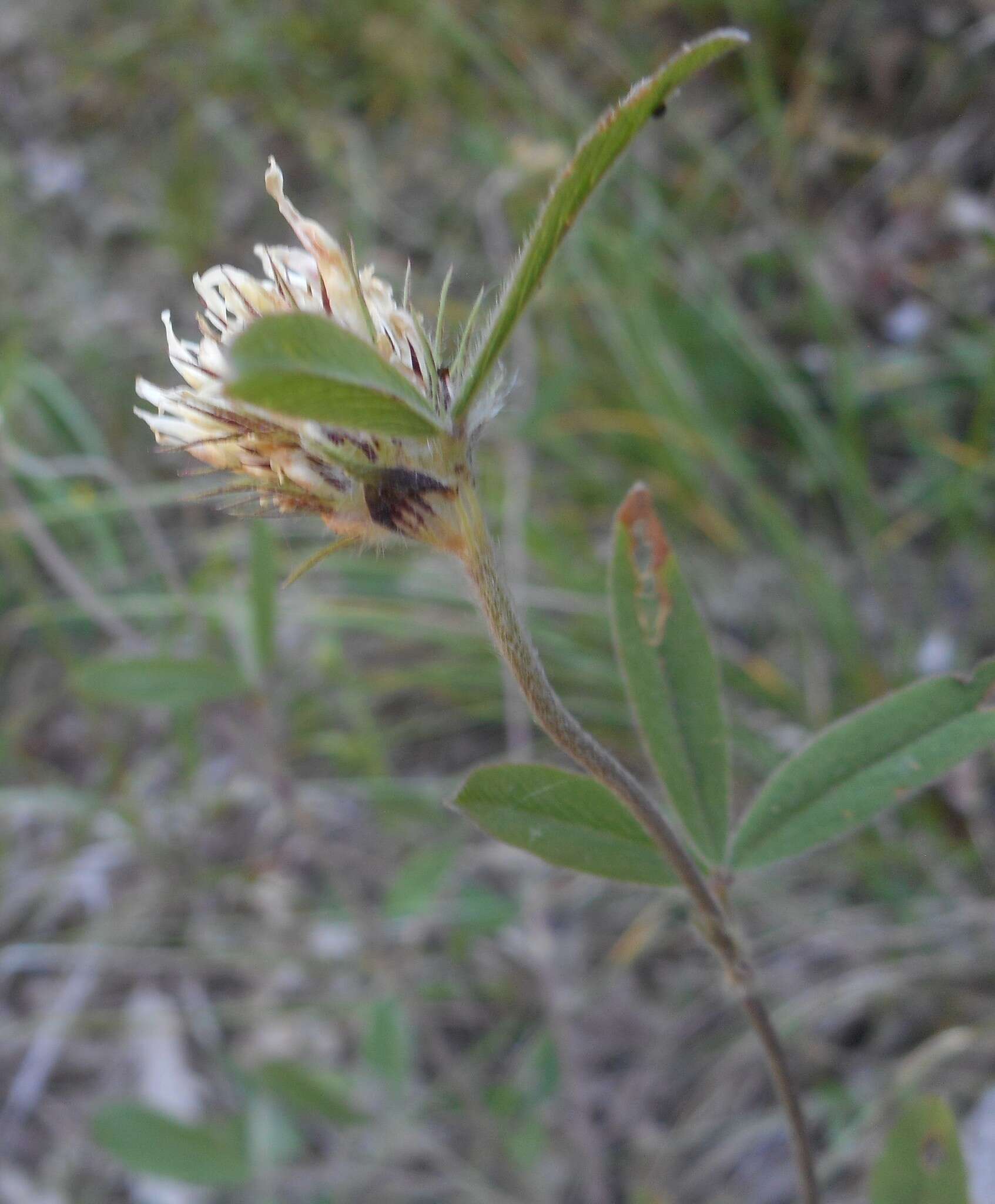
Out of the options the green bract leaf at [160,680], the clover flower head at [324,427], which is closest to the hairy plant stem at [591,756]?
the clover flower head at [324,427]

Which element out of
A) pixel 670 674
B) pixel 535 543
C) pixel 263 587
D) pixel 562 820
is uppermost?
pixel 535 543

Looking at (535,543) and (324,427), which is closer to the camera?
(324,427)

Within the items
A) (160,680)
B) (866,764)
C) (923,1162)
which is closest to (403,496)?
(866,764)

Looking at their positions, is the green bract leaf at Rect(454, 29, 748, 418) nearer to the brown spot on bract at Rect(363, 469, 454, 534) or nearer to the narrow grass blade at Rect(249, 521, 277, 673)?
the brown spot on bract at Rect(363, 469, 454, 534)

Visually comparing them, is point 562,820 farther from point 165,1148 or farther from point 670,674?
point 165,1148

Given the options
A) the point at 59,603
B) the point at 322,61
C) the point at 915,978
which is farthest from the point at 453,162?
the point at 915,978

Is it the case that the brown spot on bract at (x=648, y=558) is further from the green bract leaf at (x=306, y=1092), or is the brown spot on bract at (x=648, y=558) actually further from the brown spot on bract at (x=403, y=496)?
the green bract leaf at (x=306, y=1092)

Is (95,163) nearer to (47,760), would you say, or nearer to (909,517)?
(47,760)
